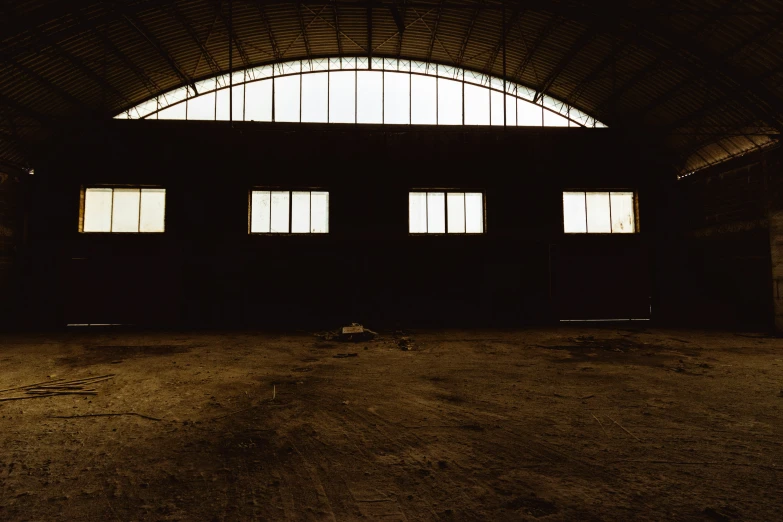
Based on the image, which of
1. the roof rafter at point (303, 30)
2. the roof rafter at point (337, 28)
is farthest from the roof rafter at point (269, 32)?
the roof rafter at point (337, 28)

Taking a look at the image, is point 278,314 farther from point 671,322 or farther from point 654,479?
point 671,322

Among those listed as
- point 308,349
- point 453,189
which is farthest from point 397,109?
point 308,349

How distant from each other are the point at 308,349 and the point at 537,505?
8.06 metres

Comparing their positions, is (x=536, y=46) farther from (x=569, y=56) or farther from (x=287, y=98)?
(x=287, y=98)

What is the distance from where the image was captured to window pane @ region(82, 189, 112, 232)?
46.5 ft

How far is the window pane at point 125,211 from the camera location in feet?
46.6

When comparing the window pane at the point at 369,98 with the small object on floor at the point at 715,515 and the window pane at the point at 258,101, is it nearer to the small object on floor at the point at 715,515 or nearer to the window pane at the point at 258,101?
the window pane at the point at 258,101

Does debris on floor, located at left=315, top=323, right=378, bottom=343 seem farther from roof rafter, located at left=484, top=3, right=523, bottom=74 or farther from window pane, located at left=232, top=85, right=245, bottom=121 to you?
roof rafter, located at left=484, top=3, right=523, bottom=74

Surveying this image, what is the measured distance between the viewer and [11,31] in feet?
34.8

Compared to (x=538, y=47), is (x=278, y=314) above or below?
below

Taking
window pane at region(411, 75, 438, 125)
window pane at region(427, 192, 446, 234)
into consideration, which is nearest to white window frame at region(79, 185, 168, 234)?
window pane at region(427, 192, 446, 234)

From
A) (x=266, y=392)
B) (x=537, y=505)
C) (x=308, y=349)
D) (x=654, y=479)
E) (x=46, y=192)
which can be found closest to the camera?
(x=537, y=505)

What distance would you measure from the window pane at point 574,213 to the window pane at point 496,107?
175 inches

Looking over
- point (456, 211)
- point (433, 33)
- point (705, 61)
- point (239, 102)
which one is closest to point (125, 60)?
point (239, 102)
